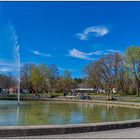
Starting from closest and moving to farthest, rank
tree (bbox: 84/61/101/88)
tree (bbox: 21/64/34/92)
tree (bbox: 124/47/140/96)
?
tree (bbox: 124/47/140/96)
tree (bbox: 84/61/101/88)
tree (bbox: 21/64/34/92)

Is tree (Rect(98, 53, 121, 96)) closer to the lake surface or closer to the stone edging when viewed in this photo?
the lake surface

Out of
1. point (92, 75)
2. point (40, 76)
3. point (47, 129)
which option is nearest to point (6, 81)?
point (40, 76)

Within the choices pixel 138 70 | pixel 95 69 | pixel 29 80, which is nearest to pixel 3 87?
pixel 29 80

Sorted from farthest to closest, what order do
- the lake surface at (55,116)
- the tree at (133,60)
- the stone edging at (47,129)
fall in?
the tree at (133,60) → the lake surface at (55,116) → the stone edging at (47,129)

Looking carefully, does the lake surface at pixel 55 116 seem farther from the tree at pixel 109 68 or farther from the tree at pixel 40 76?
the tree at pixel 40 76

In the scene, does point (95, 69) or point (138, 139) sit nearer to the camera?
point (138, 139)

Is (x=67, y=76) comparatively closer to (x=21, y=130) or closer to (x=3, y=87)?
(x=3, y=87)

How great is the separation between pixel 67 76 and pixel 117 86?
2627cm

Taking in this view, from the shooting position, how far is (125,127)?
18.9m

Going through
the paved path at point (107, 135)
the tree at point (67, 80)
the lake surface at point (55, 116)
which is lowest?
the paved path at point (107, 135)

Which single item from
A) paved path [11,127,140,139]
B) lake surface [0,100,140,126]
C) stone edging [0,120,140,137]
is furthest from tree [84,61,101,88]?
stone edging [0,120,140,137]

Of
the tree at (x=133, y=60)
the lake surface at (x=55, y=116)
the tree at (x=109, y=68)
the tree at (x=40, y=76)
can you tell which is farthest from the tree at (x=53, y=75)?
the lake surface at (x=55, y=116)

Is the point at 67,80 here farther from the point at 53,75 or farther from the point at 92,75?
the point at 92,75

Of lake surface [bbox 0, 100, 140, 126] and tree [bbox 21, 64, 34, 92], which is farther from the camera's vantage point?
tree [bbox 21, 64, 34, 92]
